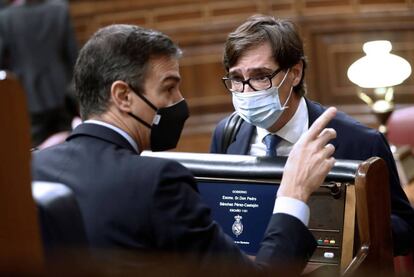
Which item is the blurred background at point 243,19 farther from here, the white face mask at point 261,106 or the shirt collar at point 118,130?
the shirt collar at point 118,130

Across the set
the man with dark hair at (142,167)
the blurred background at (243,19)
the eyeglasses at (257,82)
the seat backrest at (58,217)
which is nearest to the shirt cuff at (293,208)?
the man with dark hair at (142,167)

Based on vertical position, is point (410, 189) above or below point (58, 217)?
below

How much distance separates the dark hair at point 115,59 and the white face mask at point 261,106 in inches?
25.1

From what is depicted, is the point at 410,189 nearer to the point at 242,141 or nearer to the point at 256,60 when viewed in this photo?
the point at 242,141

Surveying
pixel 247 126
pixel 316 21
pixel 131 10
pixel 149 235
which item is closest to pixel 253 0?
pixel 316 21

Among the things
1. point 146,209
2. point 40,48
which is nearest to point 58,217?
point 146,209

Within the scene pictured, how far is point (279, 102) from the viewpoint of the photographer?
110 inches

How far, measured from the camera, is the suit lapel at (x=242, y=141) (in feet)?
9.43

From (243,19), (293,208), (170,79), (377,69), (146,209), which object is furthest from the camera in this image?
(243,19)

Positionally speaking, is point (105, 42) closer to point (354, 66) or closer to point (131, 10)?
point (354, 66)

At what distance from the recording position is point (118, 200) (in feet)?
6.20

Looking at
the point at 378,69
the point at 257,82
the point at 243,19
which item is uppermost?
the point at 243,19

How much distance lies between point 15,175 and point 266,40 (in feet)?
4.91

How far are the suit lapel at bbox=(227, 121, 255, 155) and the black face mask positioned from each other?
515 millimetres
